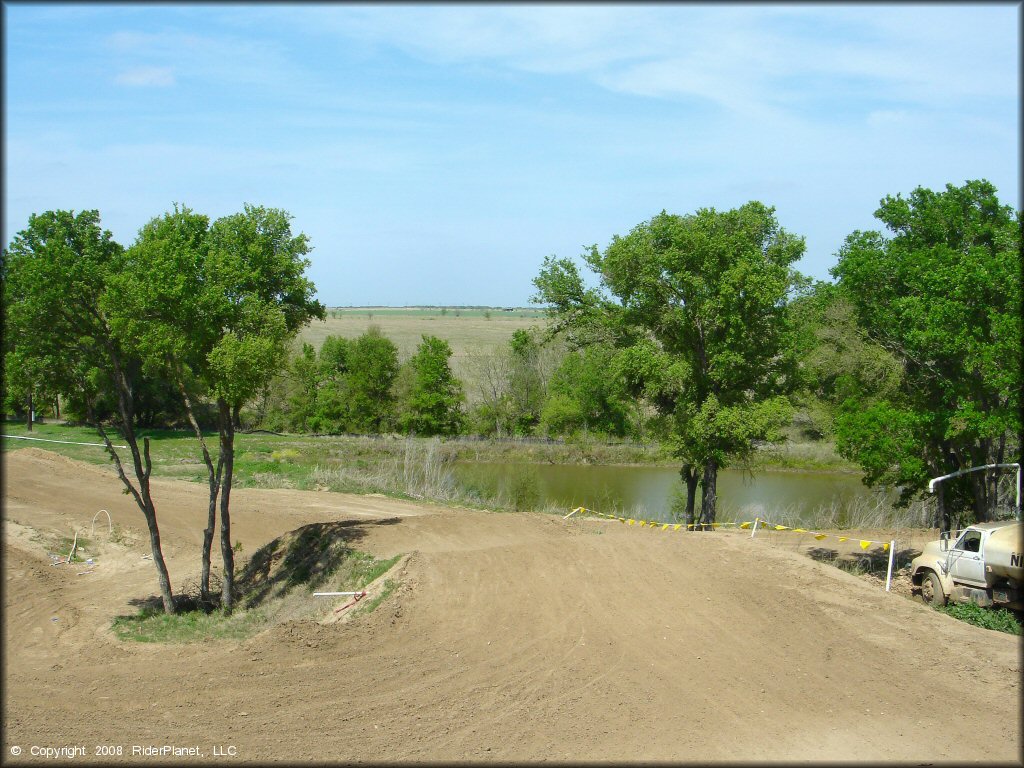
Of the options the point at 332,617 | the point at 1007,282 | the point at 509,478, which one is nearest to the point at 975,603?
the point at 1007,282

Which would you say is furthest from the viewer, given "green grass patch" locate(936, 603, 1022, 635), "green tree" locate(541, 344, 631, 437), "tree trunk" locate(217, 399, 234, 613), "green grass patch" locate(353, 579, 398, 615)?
"green tree" locate(541, 344, 631, 437)

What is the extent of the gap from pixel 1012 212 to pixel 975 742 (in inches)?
619

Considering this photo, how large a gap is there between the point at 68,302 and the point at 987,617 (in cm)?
1856

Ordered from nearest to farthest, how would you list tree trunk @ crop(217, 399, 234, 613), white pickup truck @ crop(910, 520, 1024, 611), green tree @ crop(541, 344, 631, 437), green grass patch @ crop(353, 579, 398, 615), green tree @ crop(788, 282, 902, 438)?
white pickup truck @ crop(910, 520, 1024, 611) → green grass patch @ crop(353, 579, 398, 615) → tree trunk @ crop(217, 399, 234, 613) → green tree @ crop(788, 282, 902, 438) → green tree @ crop(541, 344, 631, 437)

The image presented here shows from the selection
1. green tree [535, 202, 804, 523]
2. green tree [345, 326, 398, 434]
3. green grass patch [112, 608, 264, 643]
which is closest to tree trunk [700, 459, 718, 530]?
green tree [535, 202, 804, 523]

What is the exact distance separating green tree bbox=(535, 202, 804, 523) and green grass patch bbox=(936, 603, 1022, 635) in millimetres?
8189

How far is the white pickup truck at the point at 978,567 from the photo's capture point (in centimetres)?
1487

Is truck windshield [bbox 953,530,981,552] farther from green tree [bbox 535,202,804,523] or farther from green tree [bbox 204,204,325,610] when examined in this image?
green tree [bbox 204,204,325,610]

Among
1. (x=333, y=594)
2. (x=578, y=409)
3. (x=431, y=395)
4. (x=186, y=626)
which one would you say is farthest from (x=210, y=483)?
(x=578, y=409)

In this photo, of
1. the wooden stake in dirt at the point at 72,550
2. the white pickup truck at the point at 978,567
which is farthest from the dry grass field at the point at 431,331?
the white pickup truck at the point at 978,567

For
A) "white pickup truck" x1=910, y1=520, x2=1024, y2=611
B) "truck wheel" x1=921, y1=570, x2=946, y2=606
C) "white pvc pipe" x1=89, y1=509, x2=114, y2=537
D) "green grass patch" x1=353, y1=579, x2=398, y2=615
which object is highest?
"white pickup truck" x1=910, y1=520, x2=1024, y2=611

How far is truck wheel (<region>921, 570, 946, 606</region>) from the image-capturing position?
16078 millimetres

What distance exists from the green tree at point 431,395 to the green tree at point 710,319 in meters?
33.6

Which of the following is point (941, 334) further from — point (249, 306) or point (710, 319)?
point (249, 306)
